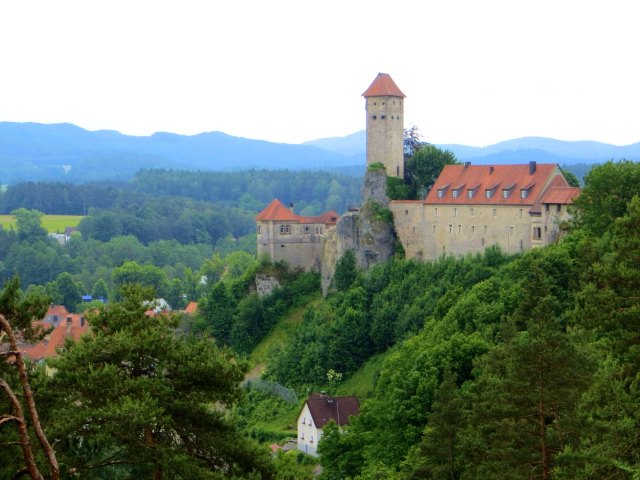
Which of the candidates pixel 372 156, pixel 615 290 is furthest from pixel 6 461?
pixel 372 156

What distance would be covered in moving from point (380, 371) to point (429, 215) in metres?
11.2

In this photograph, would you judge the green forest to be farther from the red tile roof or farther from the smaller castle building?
the red tile roof

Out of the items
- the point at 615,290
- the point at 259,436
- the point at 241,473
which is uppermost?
the point at 615,290

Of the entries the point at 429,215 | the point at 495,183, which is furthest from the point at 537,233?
the point at 429,215

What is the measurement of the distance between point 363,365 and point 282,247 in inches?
458

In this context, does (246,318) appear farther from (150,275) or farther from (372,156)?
(150,275)

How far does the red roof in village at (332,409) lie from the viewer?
5091 centimetres

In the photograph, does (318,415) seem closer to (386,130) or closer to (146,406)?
(386,130)

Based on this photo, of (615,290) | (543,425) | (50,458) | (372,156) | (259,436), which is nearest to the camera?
(50,458)

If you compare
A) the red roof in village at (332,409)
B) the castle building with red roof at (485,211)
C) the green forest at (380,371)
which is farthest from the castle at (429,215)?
the red roof in village at (332,409)

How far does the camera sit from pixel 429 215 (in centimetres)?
5981

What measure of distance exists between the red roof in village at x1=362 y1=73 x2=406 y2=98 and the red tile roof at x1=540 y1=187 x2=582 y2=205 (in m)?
12.5

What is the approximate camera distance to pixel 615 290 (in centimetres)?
2620

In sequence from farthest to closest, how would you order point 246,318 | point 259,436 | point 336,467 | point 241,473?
point 246,318 → point 259,436 → point 336,467 → point 241,473
